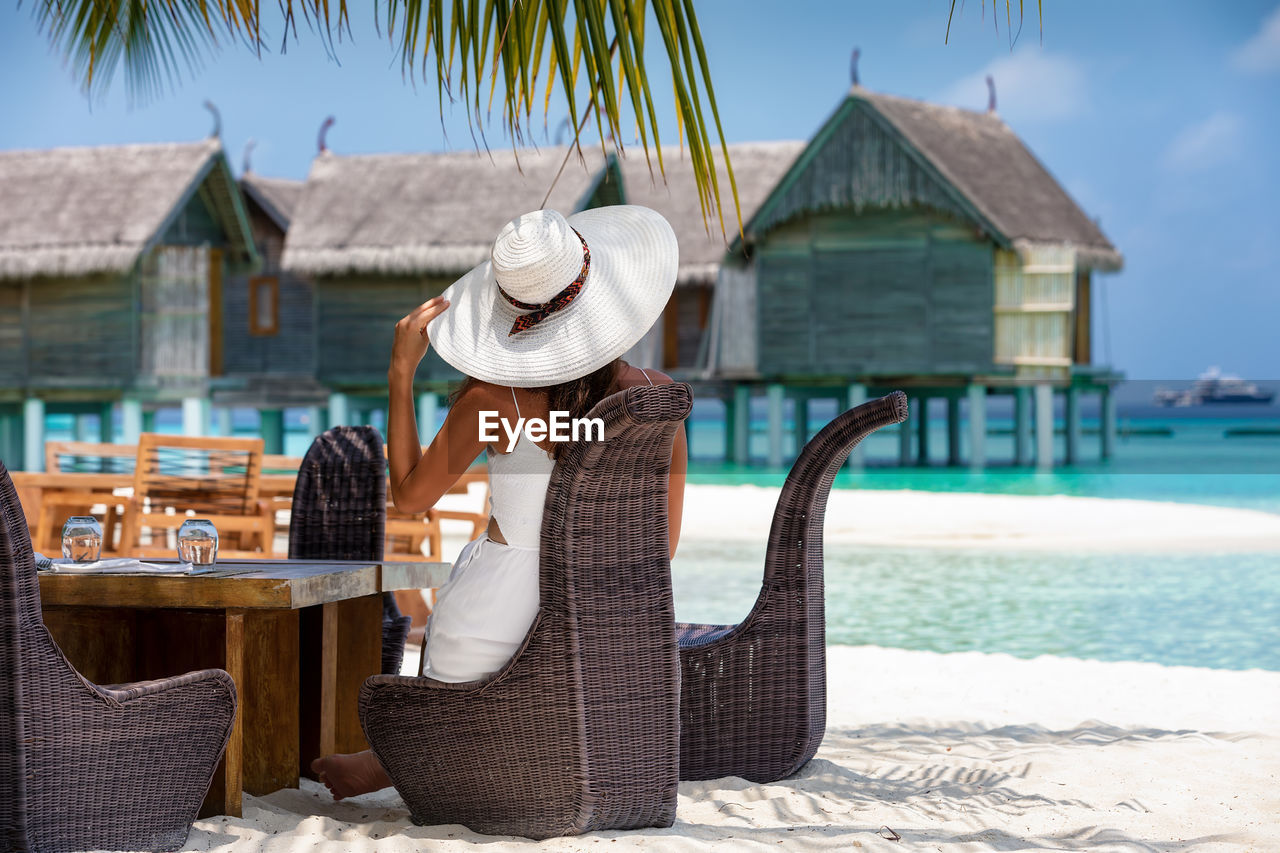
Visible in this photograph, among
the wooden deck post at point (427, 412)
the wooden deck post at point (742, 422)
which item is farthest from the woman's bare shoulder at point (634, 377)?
the wooden deck post at point (742, 422)

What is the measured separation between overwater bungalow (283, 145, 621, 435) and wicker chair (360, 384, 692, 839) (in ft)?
58.8

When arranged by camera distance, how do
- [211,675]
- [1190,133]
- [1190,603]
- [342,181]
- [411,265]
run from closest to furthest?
[211,675], [1190,603], [411,265], [342,181], [1190,133]

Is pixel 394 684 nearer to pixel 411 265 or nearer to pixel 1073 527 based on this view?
pixel 1073 527

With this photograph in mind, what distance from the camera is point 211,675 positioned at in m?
2.73

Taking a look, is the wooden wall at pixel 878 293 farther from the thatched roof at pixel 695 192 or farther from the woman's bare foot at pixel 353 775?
the woman's bare foot at pixel 353 775

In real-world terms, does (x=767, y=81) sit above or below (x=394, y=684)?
above

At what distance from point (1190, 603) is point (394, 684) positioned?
26.9 ft

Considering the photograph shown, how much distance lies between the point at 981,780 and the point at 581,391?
1.62 m

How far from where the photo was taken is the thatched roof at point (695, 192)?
2281 centimetres

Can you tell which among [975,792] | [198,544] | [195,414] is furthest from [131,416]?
[975,792]

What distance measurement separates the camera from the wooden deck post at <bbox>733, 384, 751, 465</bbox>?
969 inches

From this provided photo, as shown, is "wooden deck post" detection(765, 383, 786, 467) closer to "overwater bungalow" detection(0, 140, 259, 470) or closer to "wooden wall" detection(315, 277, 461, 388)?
"wooden wall" detection(315, 277, 461, 388)

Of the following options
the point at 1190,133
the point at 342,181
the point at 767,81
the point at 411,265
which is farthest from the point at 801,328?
the point at 1190,133

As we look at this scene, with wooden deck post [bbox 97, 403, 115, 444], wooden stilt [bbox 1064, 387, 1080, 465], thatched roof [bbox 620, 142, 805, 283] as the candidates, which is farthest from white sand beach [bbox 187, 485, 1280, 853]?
wooden deck post [bbox 97, 403, 115, 444]
